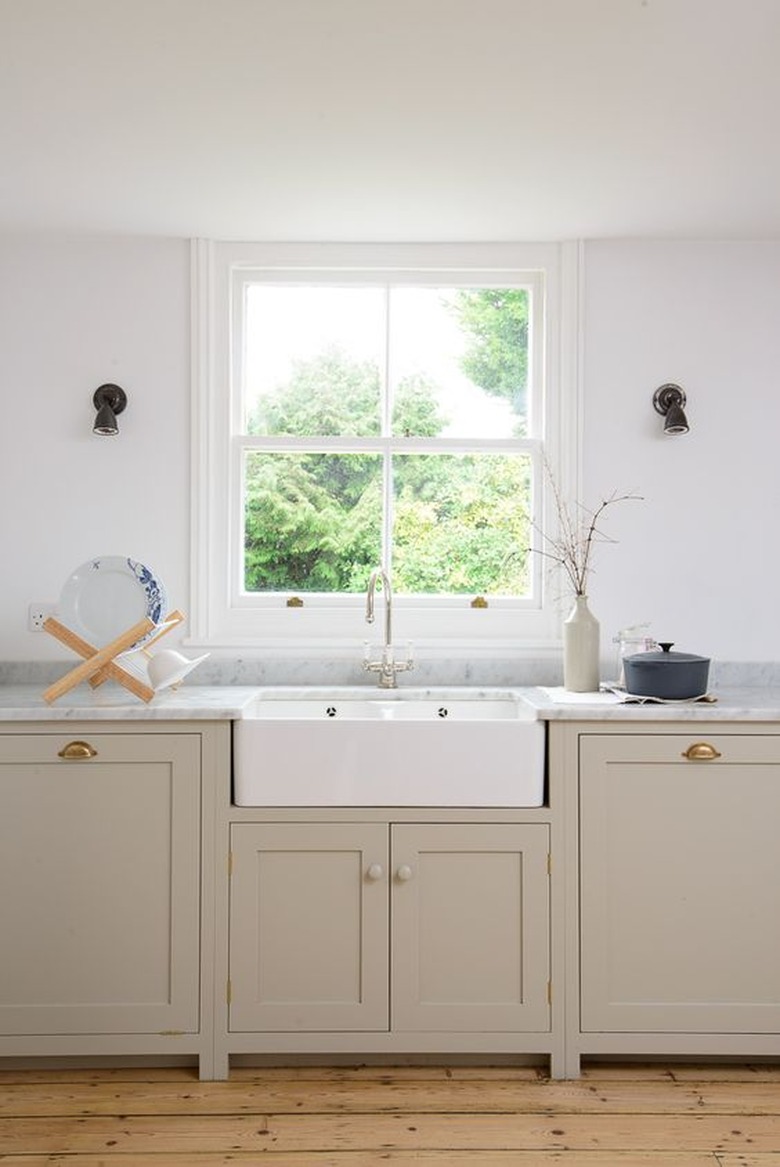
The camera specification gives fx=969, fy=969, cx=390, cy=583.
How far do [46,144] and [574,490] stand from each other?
1.87 m

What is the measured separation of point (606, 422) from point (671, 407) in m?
0.21

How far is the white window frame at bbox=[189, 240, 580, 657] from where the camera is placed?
323 centimetres

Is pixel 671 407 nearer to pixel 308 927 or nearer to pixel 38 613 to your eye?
pixel 308 927

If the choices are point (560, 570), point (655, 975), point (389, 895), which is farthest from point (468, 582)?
point (655, 975)

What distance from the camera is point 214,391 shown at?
325cm

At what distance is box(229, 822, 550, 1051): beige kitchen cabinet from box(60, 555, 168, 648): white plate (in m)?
0.75

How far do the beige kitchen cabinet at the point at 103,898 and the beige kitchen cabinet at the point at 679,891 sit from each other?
3.51 ft

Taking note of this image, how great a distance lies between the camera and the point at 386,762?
2.59 m

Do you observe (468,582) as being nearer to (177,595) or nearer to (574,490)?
(574,490)

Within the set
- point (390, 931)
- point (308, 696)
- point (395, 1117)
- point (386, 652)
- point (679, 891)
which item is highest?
point (386, 652)

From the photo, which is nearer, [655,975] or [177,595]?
[655,975]

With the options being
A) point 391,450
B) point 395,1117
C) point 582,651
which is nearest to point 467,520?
point 391,450

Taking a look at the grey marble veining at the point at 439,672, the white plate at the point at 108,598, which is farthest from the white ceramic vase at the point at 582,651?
the white plate at the point at 108,598

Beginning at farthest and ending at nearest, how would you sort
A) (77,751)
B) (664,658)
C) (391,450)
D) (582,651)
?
(391,450), (582,651), (664,658), (77,751)
